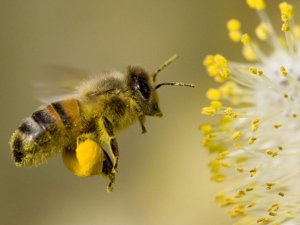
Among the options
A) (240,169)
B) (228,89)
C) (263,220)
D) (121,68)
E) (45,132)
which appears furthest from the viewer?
(121,68)

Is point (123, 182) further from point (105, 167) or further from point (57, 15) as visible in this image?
point (105, 167)

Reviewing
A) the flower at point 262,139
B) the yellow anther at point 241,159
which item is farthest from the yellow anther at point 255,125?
the yellow anther at point 241,159

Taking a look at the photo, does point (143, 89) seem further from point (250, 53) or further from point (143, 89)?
point (250, 53)

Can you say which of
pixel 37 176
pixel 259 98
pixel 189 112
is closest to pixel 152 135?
pixel 189 112

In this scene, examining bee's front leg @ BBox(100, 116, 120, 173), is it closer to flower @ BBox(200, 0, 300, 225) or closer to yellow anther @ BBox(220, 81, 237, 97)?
flower @ BBox(200, 0, 300, 225)

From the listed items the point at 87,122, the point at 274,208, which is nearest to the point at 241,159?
the point at 274,208

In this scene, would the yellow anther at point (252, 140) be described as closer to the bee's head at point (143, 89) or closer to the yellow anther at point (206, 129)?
the yellow anther at point (206, 129)
